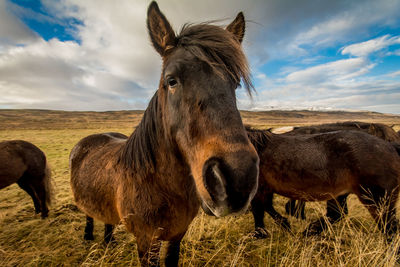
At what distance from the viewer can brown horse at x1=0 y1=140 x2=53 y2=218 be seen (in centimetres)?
453

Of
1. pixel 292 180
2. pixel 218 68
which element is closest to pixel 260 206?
pixel 292 180

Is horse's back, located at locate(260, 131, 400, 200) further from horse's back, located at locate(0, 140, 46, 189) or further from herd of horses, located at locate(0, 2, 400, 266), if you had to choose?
horse's back, located at locate(0, 140, 46, 189)

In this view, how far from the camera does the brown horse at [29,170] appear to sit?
4527mm

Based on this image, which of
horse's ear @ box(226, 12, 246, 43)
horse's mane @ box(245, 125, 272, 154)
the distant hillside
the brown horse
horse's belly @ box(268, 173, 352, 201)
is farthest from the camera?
the distant hillside

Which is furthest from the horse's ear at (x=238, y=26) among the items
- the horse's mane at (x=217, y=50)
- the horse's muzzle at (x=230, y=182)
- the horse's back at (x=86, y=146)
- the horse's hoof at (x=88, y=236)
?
the horse's hoof at (x=88, y=236)

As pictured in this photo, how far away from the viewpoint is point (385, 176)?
2.87m

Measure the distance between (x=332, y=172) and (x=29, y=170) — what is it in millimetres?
7274

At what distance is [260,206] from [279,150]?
A: 128 cm

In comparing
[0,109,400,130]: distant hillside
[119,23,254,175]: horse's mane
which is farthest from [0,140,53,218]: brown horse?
[0,109,400,130]: distant hillside

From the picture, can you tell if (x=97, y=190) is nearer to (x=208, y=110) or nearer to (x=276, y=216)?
(x=208, y=110)

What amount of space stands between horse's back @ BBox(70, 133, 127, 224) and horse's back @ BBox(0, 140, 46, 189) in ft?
9.07

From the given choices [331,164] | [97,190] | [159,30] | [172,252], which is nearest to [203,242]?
[172,252]

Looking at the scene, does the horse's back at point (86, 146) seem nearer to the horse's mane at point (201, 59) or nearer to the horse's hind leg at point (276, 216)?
the horse's mane at point (201, 59)

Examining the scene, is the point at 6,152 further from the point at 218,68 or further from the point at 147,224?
the point at 218,68
